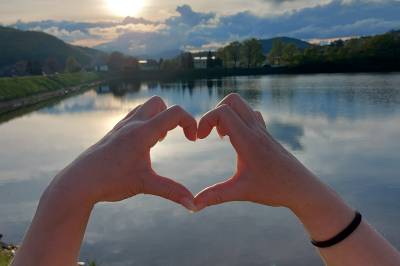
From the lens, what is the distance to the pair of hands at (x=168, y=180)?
55.2 inches

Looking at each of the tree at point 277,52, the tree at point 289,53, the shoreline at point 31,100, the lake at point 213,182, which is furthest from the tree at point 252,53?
the lake at point 213,182

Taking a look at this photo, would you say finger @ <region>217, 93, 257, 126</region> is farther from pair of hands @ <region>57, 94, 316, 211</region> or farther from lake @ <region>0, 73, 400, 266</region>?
lake @ <region>0, 73, 400, 266</region>

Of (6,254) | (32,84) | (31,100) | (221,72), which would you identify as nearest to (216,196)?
(6,254)

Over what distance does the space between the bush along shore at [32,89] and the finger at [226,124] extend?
47.9 m

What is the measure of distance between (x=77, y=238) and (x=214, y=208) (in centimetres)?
1219

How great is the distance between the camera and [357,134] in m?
23.6

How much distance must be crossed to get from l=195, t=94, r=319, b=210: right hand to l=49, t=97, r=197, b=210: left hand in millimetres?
124

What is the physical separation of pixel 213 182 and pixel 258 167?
14228 millimetres

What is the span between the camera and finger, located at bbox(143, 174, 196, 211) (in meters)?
1.48

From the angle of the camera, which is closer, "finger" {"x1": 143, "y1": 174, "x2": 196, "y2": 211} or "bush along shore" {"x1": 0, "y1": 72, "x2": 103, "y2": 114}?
"finger" {"x1": 143, "y1": 174, "x2": 196, "y2": 211}

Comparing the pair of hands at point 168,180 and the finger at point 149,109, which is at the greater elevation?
the finger at point 149,109

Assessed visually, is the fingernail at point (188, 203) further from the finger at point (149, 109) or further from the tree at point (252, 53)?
the tree at point (252, 53)

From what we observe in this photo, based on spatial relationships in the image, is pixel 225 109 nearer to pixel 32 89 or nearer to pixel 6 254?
pixel 6 254

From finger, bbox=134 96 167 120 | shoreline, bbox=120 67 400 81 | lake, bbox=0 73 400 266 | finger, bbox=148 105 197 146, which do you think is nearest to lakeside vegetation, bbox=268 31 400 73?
shoreline, bbox=120 67 400 81
